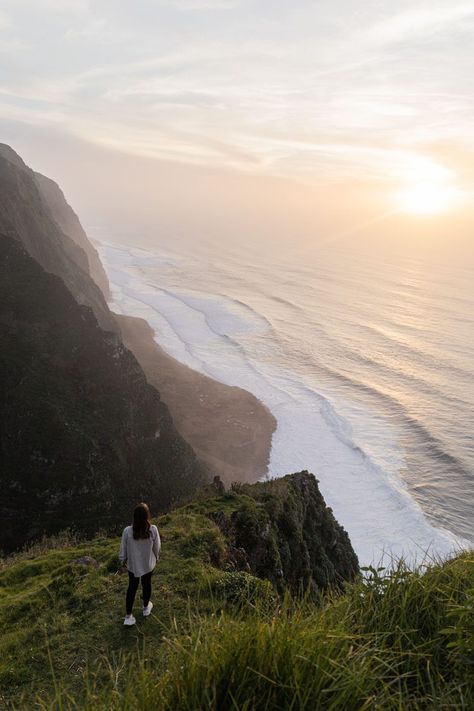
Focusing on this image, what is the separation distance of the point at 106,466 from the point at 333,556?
1138 centimetres

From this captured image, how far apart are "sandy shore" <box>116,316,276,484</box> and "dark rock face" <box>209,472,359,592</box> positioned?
13.8 meters

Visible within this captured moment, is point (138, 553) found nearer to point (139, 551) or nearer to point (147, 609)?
point (139, 551)

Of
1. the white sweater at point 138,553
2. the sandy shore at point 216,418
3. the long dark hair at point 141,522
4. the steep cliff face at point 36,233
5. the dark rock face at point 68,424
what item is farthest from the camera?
the steep cliff face at point 36,233

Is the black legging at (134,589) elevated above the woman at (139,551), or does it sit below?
below

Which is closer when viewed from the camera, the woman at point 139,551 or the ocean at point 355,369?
the woman at point 139,551

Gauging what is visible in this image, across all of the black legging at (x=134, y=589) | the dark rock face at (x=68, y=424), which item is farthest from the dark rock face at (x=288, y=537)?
the dark rock face at (x=68, y=424)

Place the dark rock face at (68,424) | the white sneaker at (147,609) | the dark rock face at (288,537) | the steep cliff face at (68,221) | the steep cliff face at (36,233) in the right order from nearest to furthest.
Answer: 1. the white sneaker at (147,609)
2. the dark rock face at (288,537)
3. the dark rock face at (68,424)
4. the steep cliff face at (36,233)
5. the steep cliff face at (68,221)

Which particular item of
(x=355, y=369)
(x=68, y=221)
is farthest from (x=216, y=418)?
(x=68, y=221)

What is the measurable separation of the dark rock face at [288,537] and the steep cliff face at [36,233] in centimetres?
2619

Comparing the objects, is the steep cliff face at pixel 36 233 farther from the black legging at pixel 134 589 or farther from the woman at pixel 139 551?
the black legging at pixel 134 589

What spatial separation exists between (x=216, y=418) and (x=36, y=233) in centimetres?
2198

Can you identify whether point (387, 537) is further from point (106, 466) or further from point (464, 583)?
point (464, 583)

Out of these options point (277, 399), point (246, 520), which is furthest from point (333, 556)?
point (277, 399)

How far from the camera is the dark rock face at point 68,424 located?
65.1 feet
